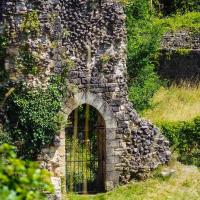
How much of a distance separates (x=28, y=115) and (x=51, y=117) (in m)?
0.59

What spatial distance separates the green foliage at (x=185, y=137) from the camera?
17.6 meters

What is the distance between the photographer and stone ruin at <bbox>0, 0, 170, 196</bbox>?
14.2 meters

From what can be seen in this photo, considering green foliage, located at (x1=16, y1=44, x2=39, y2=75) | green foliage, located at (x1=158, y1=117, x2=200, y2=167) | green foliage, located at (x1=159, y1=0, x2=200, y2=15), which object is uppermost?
green foliage, located at (x1=159, y1=0, x2=200, y2=15)

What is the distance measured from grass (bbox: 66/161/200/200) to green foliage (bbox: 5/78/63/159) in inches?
62.7

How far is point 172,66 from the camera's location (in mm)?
26172

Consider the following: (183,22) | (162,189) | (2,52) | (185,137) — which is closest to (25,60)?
(2,52)

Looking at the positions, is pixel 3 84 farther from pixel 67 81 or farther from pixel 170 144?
pixel 170 144

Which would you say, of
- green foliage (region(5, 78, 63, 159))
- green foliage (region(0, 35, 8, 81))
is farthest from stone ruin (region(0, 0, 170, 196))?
green foliage (region(5, 78, 63, 159))

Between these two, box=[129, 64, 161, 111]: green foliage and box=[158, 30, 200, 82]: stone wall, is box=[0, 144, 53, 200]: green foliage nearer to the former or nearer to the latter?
box=[129, 64, 161, 111]: green foliage

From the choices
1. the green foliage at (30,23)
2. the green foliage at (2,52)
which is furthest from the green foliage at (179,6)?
the green foliage at (2,52)

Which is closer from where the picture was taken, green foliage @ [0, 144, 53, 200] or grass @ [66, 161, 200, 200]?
green foliage @ [0, 144, 53, 200]

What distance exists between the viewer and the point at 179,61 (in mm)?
26250

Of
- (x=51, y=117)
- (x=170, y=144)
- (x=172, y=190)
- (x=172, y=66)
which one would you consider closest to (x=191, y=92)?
(x=172, y=66)

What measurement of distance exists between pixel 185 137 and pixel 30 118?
17.9 feet
